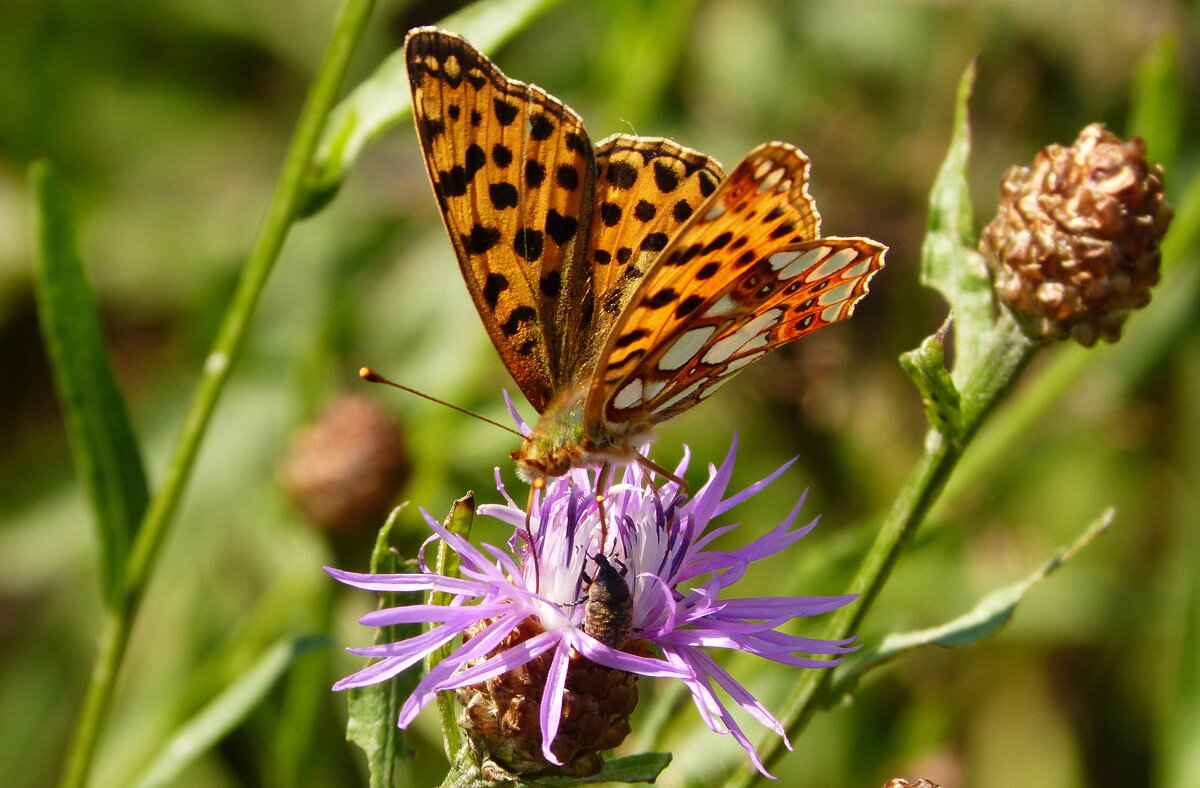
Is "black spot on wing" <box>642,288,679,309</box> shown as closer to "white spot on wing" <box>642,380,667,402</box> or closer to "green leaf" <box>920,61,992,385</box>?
"white spot on wing" <box>642,380,667,402</box>

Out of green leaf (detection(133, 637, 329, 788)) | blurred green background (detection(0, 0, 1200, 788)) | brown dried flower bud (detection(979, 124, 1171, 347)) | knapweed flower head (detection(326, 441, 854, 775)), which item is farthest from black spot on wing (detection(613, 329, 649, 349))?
blurred green background (detection(0, 0, 1200, 788))

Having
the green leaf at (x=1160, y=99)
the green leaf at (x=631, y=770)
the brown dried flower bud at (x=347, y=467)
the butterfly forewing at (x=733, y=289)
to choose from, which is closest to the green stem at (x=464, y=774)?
the green leaf at (x=631, y=770)

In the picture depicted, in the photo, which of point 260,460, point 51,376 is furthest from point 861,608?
point 51,376

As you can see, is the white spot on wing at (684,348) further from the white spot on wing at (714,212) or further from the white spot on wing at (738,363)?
the white spot on wing at (714,212)

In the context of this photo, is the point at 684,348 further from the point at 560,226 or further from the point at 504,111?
the point at 504,111

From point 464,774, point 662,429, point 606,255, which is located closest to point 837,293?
point 606,255

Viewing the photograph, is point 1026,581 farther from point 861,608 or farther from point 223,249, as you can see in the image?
point 223,249
